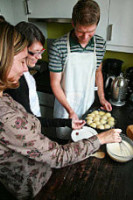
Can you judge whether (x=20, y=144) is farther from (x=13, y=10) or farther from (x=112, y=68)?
(x=13, y=10)

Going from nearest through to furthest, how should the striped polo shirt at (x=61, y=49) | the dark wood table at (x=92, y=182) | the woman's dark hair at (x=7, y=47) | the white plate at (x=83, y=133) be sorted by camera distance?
the woman's dark hair at (x=7, y=47)
the dark wood table at (x=92, y=182)
the white plate at (x=83, y=133)
the striped polo shirt at (x=61, y=49)

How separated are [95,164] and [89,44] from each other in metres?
0.94

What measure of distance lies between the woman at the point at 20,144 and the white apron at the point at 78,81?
72cm

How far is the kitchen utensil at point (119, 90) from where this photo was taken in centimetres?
139

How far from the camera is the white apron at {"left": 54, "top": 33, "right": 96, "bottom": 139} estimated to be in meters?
1.39

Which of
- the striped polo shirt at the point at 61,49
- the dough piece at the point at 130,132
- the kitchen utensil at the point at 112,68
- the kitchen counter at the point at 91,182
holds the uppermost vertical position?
the striped polo shirt at the point at 61,49

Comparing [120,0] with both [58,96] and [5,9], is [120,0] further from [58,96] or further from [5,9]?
[5,9]

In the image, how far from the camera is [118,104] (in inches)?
56.1

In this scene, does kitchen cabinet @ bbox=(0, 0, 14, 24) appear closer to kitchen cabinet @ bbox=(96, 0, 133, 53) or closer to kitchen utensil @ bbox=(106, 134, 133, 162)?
kitchen cabinet @ bbox=(96, 0, 133, 53)

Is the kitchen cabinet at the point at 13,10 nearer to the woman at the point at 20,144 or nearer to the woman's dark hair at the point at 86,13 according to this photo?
the woman's dark hair at the point at 86,13

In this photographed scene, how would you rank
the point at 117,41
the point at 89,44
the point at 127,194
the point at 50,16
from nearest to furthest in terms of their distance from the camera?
the point at 127,194 → the point at 89,44 → the point at 117,41 → the point at 50,16

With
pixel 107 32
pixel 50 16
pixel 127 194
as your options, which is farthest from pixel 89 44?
pixel 127 194

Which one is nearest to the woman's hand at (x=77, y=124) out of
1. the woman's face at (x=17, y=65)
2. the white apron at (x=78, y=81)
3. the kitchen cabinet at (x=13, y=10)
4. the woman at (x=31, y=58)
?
the woman at (x=31, y=58)

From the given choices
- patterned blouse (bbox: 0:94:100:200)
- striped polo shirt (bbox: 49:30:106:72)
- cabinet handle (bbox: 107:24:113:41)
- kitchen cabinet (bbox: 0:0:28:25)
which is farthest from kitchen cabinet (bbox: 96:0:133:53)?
patterned blouse (bbox: 0:94:100:200)
